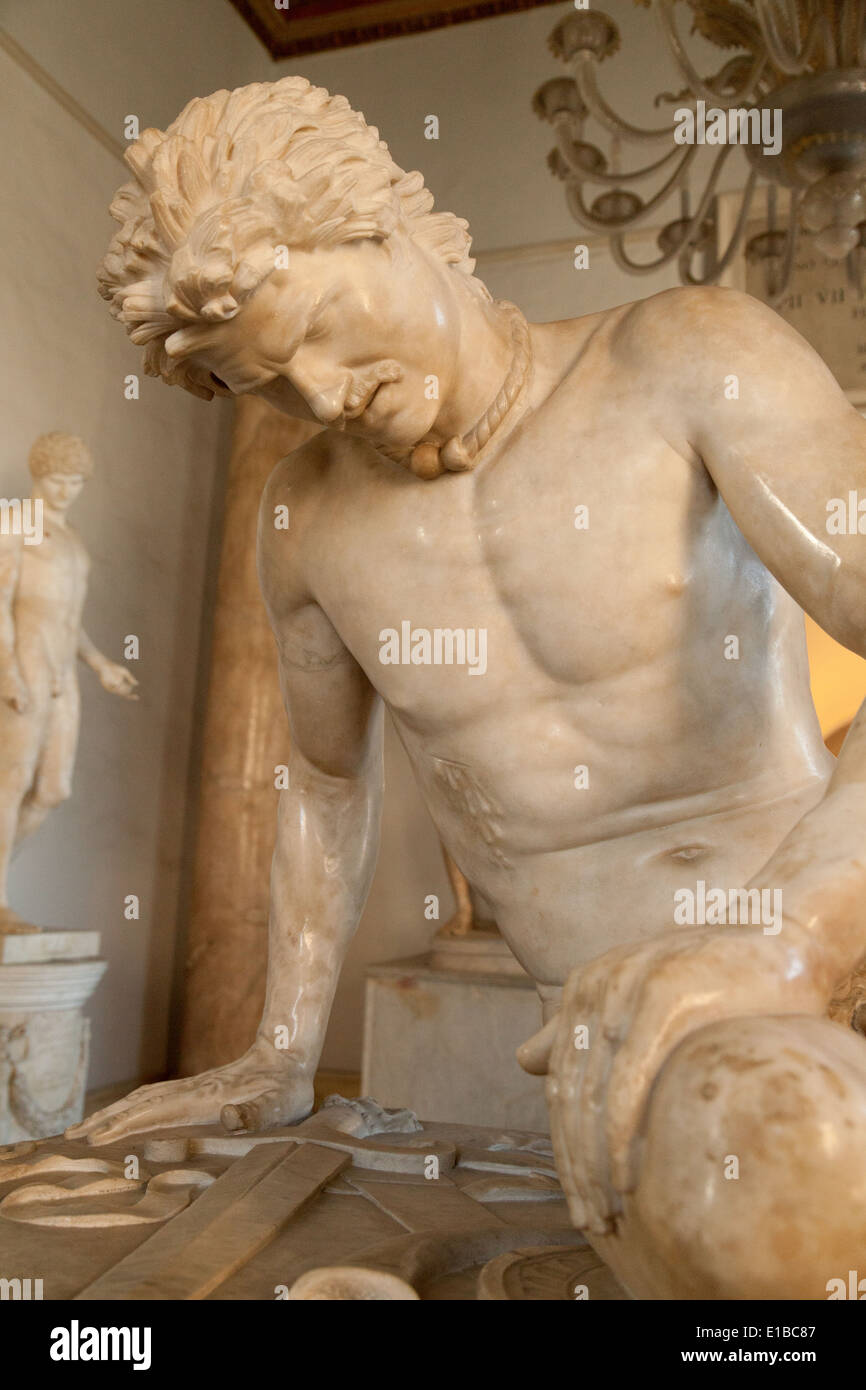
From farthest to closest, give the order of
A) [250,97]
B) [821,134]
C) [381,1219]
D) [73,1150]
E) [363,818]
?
[821,134]
[363,818]
[73,1150]
[250,97]
[381,1219]

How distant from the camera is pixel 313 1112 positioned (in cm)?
154

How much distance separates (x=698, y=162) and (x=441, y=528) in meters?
5.94

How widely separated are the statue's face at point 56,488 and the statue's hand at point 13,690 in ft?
2.35

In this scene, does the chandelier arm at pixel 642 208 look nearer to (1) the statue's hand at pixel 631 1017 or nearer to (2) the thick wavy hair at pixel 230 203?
(2) the thick wavy hair at pixel 230 203

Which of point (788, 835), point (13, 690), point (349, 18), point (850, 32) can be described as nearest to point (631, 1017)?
point (788, 835)

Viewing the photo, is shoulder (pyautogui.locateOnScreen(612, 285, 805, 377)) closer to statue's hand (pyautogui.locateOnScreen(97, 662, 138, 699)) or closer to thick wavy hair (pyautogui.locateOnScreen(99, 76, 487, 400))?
thick wavy hair (pyautogui.locateOnScreen(99, 76, 487, 400))

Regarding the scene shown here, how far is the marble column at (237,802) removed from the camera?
593 centimetres

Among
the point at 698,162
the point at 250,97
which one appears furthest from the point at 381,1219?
the point at 698,162

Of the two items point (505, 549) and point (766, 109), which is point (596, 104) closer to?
point (766, 109)

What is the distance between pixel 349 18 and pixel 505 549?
6937 millimetres

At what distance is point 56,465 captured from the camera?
200 inches

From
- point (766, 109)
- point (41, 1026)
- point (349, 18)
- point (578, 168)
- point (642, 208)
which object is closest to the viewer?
point (766, 109)

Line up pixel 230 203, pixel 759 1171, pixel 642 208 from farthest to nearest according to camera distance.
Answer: pixel 642 208
pixel 230 203
pixel 759 1171
